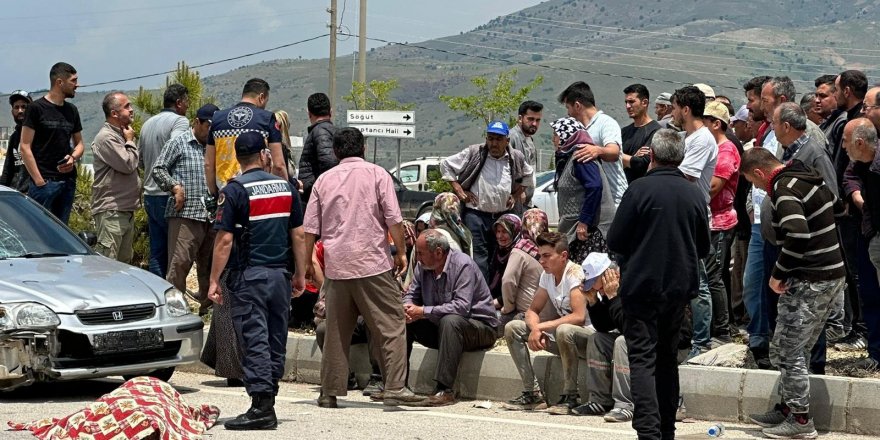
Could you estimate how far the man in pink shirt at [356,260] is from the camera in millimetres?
10188

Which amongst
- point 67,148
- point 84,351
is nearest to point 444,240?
point 84,351

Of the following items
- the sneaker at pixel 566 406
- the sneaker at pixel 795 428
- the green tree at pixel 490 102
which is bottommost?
the sneaker at pixel 566 406

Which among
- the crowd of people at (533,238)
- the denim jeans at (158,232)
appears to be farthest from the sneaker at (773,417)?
the denim jeans at (158,232)

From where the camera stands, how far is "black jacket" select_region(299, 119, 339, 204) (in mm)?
12641

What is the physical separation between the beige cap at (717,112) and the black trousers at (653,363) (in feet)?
12.5

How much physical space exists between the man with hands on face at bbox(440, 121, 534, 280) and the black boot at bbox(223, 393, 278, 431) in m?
3.77

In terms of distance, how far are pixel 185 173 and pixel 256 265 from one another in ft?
12.6

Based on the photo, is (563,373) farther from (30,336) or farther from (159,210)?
(159,210)

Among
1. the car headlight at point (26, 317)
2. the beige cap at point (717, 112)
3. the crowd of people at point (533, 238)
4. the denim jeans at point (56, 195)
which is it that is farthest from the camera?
the denim jeans at point (56, 195)

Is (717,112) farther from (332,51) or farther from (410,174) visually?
(332,51)

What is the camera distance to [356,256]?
10.2 metres

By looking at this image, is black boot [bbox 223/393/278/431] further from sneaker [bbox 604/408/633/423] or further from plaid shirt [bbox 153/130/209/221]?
plaid shirt [bbox 153/130/209/221]

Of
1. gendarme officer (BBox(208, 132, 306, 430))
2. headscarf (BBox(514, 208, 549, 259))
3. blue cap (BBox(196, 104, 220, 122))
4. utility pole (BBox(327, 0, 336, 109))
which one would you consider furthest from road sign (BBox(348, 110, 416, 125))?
gendarme officer (BBox(208, 132, 306, 430))

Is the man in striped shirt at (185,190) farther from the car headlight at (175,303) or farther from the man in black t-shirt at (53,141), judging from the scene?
the car headlight at (175,303)
